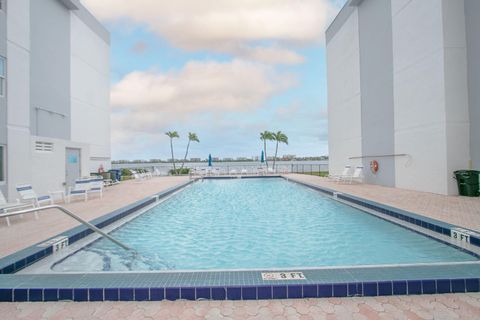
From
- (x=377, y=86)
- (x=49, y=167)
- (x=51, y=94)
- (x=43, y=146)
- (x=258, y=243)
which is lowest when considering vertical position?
(x=258, y=243)

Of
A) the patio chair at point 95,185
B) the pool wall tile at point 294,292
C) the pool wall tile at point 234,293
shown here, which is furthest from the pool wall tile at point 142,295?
the patio chair at point 95,185

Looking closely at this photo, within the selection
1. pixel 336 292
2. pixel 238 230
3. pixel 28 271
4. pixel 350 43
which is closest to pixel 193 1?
pixel 350 43

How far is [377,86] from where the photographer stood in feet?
38.9

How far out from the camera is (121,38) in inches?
720

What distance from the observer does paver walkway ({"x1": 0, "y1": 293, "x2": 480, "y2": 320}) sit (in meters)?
2.22

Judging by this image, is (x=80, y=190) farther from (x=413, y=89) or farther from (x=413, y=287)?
(x=413, y=89)

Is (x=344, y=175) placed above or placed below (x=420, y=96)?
below

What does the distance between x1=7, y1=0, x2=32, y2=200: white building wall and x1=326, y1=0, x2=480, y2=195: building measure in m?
11.5

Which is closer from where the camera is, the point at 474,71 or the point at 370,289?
the point at 370,289

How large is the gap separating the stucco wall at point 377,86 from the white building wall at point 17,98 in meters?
11.7

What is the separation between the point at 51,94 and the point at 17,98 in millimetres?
3419

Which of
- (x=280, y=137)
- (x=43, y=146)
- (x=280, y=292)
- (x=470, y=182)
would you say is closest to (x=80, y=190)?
(x=43, y=146)

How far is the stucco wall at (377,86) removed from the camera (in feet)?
36.0

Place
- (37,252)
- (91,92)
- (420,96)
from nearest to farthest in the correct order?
(37,252) → (420,96) → (91,92)
